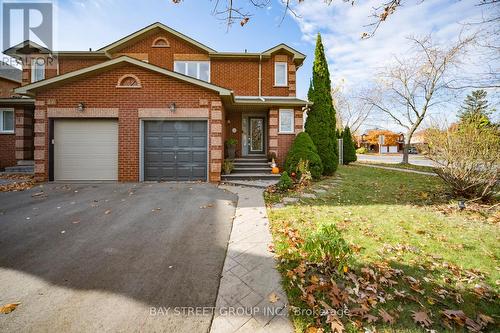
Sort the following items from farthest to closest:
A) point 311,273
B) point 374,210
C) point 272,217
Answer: point 374,210, point 272,217, point 311,273

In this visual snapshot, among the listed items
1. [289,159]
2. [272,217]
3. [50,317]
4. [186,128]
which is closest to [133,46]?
[186,128]

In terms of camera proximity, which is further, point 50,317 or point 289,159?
point 289,159

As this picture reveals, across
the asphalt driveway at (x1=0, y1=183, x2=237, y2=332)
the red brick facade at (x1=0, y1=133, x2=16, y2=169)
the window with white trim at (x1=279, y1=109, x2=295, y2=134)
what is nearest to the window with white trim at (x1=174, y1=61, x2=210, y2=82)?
the window with white trim at (x1=279, y1=109, x2=295, y2=134)

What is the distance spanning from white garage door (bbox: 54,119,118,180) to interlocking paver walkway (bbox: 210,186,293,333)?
8145 mm

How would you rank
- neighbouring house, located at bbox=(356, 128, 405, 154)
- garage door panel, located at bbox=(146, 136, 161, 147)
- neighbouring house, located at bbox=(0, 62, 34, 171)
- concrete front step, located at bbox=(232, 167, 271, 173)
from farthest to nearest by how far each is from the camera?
1. neighbouring house, located at bbox=(356, 128, 405, 154)
2. neighbouring house, located at bbox=(0, 62, 34, 171)
3. concrete front step, located at bbox=(232, 167, 271, 173)
4. garage door panel, located at bbox=(146, 136, 161, 147)

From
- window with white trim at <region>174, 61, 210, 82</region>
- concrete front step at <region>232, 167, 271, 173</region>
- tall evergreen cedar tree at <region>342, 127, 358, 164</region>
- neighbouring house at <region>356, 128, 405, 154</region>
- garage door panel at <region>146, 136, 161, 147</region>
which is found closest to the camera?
garage door panel at <region>146, 136, 161, 147</region>

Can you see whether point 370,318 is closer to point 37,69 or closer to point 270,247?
point 270,247

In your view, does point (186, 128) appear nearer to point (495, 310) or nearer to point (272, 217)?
point (272, 217)

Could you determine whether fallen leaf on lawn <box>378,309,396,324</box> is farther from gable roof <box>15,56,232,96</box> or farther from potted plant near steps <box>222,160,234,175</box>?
gable roof <box>15,56,232,96</box>

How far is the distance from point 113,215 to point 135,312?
395 centimetres

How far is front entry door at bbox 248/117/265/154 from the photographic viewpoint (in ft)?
48.4

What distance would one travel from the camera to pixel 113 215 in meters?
5.77

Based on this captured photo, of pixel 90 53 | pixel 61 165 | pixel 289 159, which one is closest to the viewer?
pixel 61 165

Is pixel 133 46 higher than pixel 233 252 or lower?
higher
